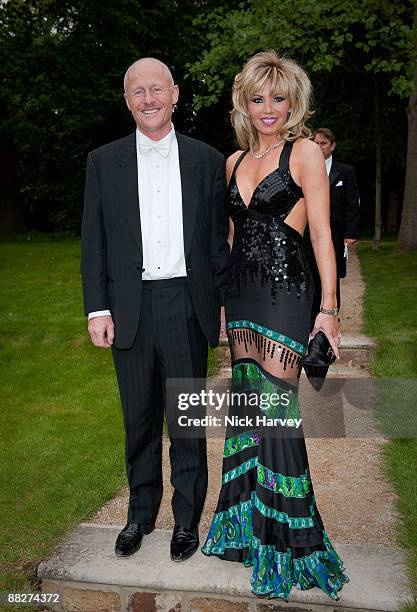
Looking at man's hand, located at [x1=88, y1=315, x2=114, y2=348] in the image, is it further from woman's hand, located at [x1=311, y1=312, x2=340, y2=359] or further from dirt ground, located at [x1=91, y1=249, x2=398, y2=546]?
dirt ground, located at [x1=91, y1=249, x2=398, y2=546]

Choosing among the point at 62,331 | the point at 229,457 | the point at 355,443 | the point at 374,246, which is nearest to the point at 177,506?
the point at 229,457

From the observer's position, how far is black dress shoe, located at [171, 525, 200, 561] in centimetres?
350

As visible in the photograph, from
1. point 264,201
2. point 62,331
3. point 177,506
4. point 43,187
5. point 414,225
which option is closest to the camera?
point 264,201

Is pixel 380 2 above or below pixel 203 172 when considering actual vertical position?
above

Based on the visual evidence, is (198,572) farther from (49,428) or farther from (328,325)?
(49,428)

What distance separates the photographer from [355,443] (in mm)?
5504

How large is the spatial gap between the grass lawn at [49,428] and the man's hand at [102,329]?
52.3 inches

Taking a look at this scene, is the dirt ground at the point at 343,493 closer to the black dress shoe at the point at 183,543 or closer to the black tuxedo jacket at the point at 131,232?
the black dress shoe at the point at 183,543

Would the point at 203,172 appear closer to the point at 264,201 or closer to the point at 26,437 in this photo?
the point at 264,201

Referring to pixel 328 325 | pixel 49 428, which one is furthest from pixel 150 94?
pixel 49 428

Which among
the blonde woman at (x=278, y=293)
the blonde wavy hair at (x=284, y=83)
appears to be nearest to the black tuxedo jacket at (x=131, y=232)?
the blonde woman at (x=278, y=293)

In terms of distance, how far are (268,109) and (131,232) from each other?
0.86 m

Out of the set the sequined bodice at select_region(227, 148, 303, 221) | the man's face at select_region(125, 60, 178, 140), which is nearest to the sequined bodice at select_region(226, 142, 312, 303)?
the sequined bodice at select_region(227, 148, 303, 221)

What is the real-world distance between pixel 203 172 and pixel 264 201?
0.42 metres
